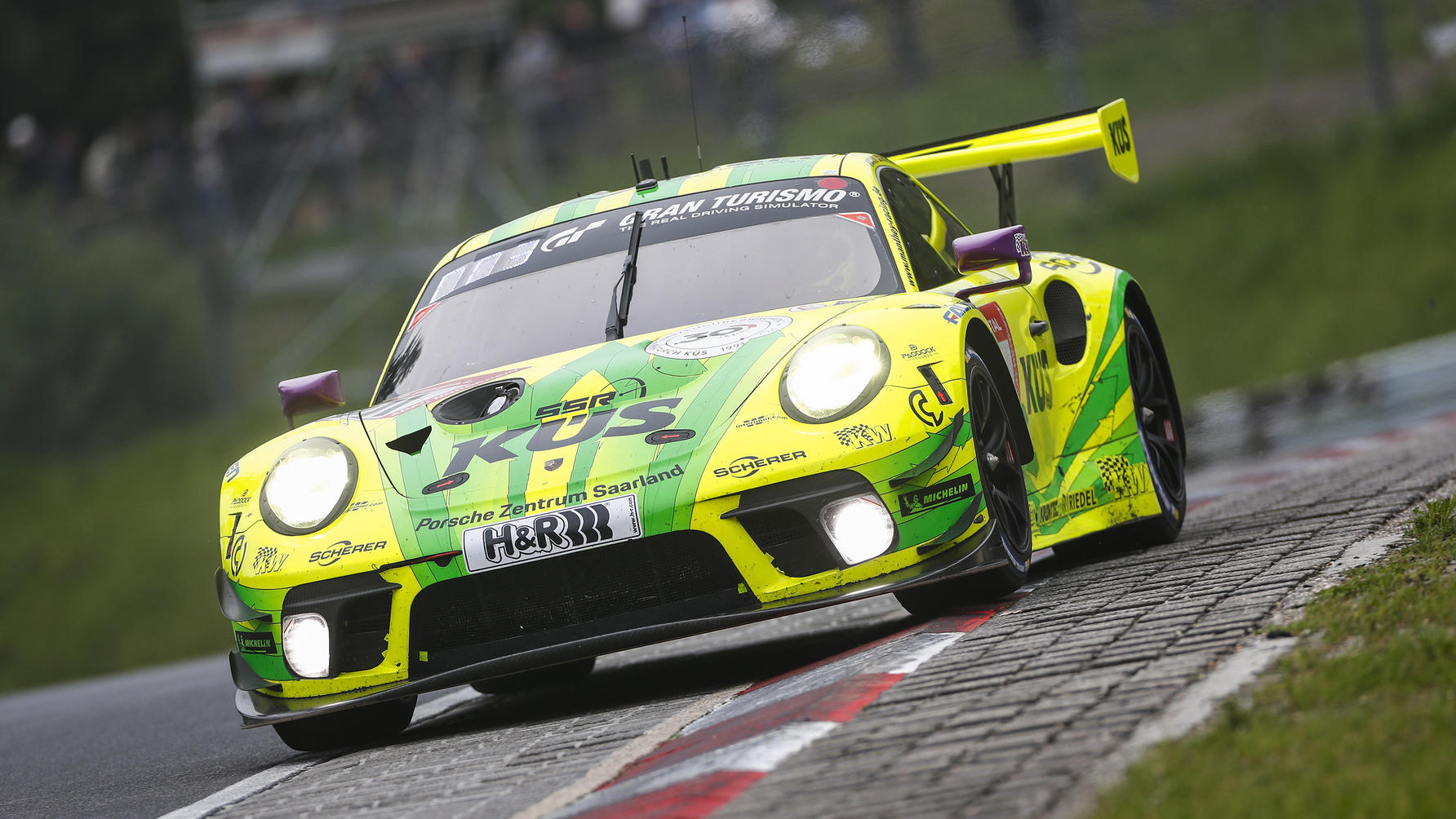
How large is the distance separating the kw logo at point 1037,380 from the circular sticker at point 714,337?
1024 mm

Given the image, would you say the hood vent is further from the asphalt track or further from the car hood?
the asphalt track

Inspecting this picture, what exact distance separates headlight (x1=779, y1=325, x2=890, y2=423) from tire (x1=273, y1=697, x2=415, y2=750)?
1532mm

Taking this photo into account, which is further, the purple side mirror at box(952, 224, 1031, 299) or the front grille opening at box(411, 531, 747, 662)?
the purple side mirror at box(952, 224, 1031, 299)

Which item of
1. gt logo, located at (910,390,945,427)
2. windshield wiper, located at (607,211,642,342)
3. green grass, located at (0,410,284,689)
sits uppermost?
windshield wiper, located at (607,211,642,342)

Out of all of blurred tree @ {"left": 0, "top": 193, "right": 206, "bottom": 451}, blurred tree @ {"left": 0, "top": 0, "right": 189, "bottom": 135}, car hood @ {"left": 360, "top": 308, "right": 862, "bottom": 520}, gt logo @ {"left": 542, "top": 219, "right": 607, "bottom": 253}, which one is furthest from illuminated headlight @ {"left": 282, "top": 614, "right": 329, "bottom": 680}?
blurred tree @ {"left": 0, "top": 0, "right": 189, "bottom": 135}

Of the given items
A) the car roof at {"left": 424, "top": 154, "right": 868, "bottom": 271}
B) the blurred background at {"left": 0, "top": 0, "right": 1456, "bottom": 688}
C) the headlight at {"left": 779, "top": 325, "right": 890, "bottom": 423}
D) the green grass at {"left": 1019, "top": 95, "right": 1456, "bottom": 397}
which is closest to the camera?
the headlight at {"left": 779, "top": 325, "right": 890, "bottom": 423}

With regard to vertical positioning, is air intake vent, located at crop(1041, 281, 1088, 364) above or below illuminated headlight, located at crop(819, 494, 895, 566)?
above

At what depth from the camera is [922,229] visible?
6.59m

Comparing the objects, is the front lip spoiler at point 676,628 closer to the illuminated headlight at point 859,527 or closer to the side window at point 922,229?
the illuminated headlight at point 859,527

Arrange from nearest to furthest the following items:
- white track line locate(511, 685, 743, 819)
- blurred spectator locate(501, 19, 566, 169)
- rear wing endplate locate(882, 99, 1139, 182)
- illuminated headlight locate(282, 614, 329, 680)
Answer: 1. white track line locate(511, 685, 743, 819)
2. illuminated headlight locate(282, 614, 329, 680)
3. rear wing endplate locate(882, 99, 1139, 182)
4. blurred spectator locate(501, 19, 566, 169)

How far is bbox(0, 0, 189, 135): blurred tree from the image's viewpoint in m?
33.8

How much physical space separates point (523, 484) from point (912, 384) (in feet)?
3.36

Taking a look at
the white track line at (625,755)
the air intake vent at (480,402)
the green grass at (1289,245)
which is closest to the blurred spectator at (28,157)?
the green grass at (1289,245)

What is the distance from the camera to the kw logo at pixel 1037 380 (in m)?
6.15
